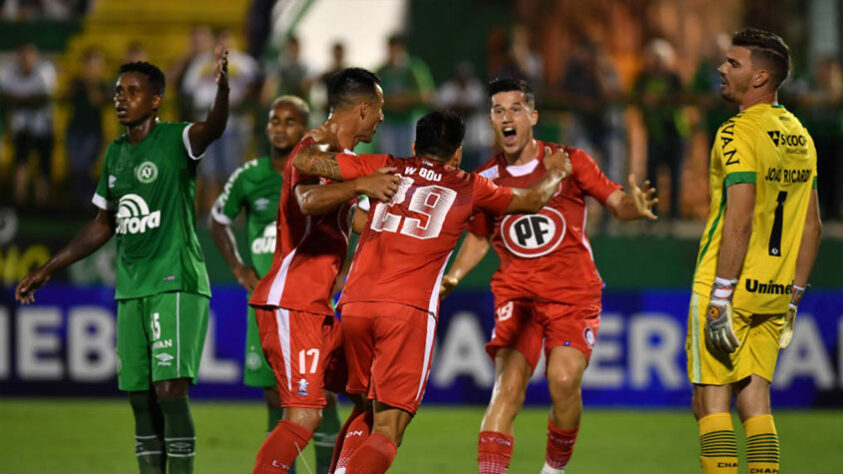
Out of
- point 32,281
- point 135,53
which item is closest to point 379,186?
point 32,281

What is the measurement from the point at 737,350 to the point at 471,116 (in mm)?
7739

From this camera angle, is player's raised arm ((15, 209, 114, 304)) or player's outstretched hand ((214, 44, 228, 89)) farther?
player's raised arm ((15, 209, 114, 304))

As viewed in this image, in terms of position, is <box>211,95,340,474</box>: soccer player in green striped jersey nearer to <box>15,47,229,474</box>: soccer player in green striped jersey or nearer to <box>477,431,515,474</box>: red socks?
<box>15,47,229,474</box>: soccer player in green striped jersey

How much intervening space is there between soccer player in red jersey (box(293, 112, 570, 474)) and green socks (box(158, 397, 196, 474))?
1150 mm

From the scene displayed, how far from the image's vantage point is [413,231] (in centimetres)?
607

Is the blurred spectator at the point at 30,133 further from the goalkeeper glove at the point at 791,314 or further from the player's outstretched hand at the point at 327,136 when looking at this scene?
the goalkeeper glove at the point at 791,314

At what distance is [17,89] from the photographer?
14.1 meters

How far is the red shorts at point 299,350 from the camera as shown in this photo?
624cm

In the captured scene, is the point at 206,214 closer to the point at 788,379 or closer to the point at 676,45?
the point at 788,379

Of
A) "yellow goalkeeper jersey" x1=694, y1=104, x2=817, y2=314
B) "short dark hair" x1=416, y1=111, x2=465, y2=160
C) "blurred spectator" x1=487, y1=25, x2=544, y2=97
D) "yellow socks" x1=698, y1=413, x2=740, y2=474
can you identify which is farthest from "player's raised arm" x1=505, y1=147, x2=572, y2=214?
"blurred spectator" x1=487, y1=25, x2=544, y2=97

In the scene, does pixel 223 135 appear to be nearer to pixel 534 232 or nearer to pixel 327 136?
pixel 534 232

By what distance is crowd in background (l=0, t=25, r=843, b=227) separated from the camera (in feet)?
43.2

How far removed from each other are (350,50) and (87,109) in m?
5.40

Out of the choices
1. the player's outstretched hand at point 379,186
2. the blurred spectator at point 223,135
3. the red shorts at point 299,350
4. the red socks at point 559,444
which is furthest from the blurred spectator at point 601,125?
the player's outstretched hand at point 379,186
